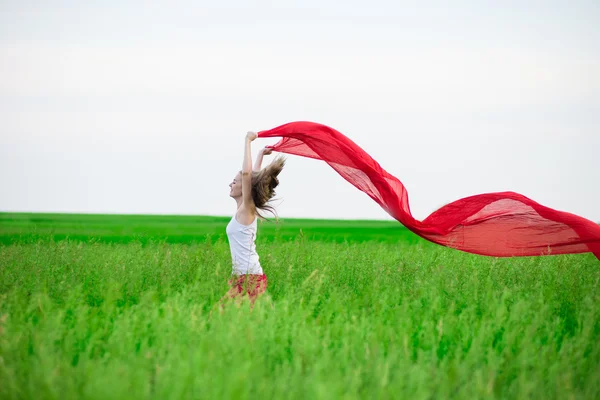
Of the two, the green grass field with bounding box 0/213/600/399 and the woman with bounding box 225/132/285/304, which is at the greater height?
the woman with bounding box 225/132/285/304

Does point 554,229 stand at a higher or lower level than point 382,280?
higher

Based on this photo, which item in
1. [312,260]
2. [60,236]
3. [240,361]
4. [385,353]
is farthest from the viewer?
[60,236]

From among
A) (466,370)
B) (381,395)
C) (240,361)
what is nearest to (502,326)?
(466,370)

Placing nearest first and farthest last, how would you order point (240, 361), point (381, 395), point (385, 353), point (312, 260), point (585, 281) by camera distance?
1. point (381, 395)
2. point (240, 361)
3. point (385, 353)
4. point (585, 281)
5. point (312, 260)

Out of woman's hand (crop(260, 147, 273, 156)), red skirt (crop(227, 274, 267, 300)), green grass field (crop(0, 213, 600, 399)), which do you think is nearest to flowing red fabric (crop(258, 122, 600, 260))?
woman's hand (crop(260, 147, 273, 156))

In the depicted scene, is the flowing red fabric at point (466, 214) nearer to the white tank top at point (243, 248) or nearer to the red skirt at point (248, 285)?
the white tank top at point (243, 248)

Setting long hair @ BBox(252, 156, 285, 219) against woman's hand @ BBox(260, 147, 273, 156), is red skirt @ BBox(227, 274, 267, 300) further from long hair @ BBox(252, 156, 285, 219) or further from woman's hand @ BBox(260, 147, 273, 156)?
woman's hand @ BBox(260, 147, 273, 156)

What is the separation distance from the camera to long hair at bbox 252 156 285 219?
20.7 feet

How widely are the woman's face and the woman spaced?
9 centimetres

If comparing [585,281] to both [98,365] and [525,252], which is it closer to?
[525,252]

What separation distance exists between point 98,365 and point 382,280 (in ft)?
13.8

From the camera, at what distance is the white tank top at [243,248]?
6344 millimetres

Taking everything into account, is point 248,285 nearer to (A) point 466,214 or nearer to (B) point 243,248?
(B) point 243,248

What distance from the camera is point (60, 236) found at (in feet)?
58.2
